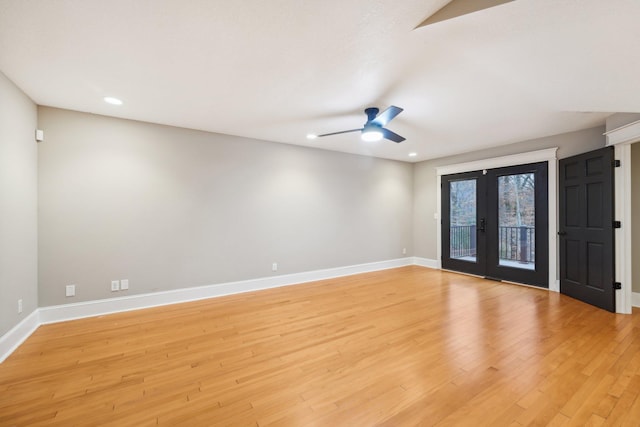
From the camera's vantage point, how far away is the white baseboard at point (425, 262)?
632cm

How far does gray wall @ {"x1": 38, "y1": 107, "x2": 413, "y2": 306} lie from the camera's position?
3.29 meters

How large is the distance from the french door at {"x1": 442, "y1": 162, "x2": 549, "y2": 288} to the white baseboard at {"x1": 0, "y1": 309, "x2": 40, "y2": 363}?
6.75 meters

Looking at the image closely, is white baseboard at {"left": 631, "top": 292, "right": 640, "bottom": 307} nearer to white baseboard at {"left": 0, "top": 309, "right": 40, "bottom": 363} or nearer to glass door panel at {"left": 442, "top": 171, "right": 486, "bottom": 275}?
glass door panel at {"left": 442, "top": 171, "right": 486, "bottom": 275}

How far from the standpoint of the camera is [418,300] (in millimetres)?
4016

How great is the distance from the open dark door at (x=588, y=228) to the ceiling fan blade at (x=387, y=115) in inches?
118

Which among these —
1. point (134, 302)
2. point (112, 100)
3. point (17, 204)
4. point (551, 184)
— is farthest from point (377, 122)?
point (134, 302)

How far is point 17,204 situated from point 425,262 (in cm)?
690

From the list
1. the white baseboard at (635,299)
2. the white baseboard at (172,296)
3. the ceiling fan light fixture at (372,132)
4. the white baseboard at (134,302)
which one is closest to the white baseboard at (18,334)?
the white baseboard at (134,302)

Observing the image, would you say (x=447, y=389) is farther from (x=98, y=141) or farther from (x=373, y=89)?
(x=98, y=141)

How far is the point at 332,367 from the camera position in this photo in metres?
2.27

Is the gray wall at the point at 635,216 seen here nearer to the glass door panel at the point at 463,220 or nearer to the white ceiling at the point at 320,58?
the white ceiling at the point at 320,58

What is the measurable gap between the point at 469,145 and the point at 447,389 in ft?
14.7

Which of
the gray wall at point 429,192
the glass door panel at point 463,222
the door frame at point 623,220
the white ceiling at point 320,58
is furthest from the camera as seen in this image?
the glass door panel at point 463,222

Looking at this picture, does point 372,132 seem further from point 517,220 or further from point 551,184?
point 517,220
